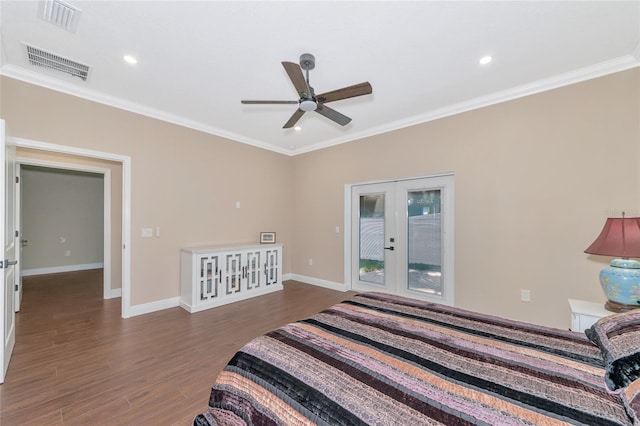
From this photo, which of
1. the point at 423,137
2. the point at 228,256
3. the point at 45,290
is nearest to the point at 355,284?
the point at 228,256

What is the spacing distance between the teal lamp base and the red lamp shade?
0.31 feet

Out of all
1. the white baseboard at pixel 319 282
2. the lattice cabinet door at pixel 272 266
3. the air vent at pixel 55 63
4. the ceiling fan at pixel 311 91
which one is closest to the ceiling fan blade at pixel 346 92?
the ceiling fan at pixel 311 91

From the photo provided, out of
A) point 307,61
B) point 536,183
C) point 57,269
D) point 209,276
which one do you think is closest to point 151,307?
point 209,276

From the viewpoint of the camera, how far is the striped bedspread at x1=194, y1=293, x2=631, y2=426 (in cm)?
94

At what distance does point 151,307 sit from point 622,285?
512cm

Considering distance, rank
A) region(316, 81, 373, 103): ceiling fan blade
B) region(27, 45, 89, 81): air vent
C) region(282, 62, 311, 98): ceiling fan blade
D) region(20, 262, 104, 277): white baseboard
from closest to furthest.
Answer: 1. region(282, 62, 311, 98): ceiling fan blade
2. region(316, 81, 373, 103): ceiling fan blade
3. region(27, 45, 89, 81): air vent
4. region(20, 262, 104, 277): white baseboard

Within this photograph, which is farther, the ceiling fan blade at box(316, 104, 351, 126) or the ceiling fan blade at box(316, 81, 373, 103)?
the ceiling fan blade at box(316, 104, 351, 126)

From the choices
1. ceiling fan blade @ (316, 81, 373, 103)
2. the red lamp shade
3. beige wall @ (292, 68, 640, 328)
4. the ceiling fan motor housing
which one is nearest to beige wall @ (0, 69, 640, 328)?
beige wall @ (292, 68, 640, 328)

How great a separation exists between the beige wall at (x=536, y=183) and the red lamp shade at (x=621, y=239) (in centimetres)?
72

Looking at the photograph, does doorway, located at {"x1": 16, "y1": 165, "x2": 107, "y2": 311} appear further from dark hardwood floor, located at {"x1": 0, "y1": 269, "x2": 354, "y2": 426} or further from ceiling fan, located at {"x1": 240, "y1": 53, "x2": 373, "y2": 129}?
ceiling fan, located at {"x1": 240, "y1": 53, "x2": 373, "y2": 129}

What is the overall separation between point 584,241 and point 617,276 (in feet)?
2.80

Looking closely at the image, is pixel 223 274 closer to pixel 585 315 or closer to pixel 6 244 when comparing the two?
pixel 6 244

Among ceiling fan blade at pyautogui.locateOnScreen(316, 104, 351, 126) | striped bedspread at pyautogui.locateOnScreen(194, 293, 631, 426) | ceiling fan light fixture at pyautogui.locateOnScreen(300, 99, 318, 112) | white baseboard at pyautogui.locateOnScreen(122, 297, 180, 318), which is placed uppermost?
ceiling fan blade at pyautogui.locateOnScreen(316, 104, 351, 126)

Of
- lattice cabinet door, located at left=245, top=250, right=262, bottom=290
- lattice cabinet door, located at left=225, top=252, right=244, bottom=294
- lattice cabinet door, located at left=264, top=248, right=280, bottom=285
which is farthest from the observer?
lattice cabinet door, located at left=264, top=248, right=280, bottom=285
